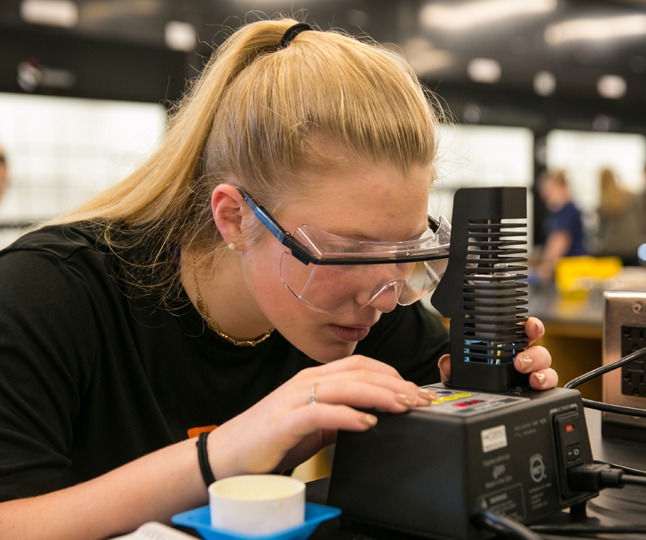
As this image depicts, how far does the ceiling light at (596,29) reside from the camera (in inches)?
274

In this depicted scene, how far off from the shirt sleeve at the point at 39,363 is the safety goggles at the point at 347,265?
0.27 m

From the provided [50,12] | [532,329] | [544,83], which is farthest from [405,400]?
[544,83]

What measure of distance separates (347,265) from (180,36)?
4191 millimetres

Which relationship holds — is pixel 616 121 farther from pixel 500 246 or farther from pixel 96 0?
pixel 500 246

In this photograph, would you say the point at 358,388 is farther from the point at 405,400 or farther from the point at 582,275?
the point at 582,275

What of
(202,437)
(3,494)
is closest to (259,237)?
(202,437)

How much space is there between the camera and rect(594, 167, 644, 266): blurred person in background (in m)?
7.12

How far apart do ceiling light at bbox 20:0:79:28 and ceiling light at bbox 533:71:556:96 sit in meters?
3.88

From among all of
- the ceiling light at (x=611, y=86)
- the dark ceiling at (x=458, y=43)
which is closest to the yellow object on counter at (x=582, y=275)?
the dark ceiling at (x=458, y=43)

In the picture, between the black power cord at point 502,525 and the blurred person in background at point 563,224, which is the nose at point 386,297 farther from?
the blurred person in background at point 563,224

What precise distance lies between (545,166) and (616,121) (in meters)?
1.03

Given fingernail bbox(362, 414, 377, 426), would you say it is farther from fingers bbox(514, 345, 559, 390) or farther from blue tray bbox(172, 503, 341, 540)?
fingers bbox(514, 345, 559, 390)

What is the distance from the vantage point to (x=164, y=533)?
0.74 meters

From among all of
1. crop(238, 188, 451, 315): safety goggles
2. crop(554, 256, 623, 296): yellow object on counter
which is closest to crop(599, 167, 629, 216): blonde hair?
crop(554, 256, 623, 296): yellow object on counter
